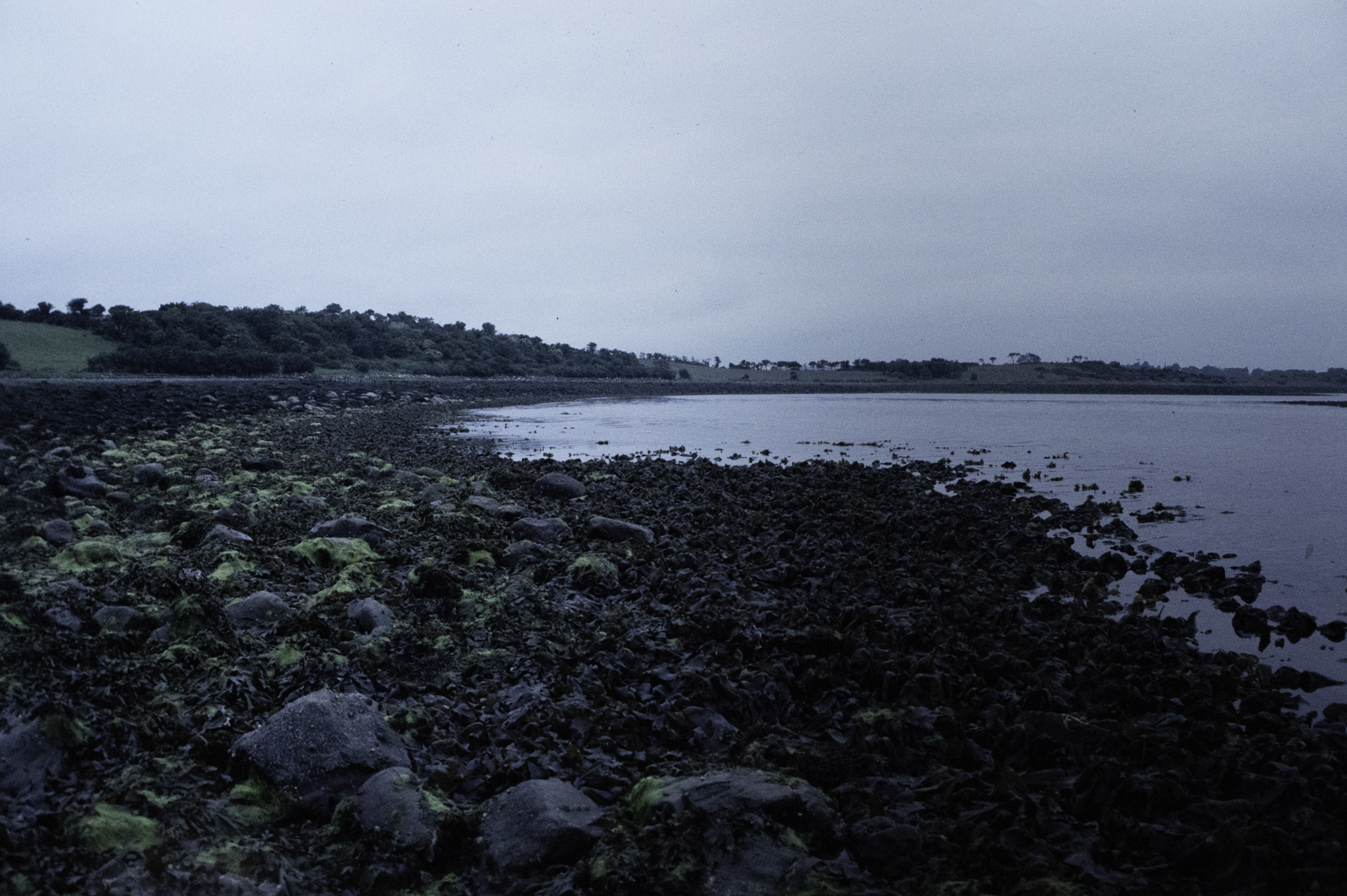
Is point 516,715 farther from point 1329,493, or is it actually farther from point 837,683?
point 1329,493

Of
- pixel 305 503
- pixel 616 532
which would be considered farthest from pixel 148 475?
pixel 616 532

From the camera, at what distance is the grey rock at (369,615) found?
21.6 ft

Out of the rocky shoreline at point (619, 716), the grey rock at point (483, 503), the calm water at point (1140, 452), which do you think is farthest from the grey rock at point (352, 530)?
the calm water at point (1140, 452)

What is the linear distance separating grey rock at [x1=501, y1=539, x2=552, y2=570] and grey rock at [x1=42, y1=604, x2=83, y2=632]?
3.94 m

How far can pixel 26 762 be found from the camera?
4047mm

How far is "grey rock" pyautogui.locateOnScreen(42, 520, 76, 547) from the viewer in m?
8.55

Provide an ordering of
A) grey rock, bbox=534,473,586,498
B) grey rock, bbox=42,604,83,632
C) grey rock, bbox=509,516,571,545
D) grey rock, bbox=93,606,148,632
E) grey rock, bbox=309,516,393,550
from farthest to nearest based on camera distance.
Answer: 1. grey rock, bbox=534,473,586,498
2. grey rock, bbox=509,516,571,545
3. grey rock, bbox=309,516,393,550
4. grey rock, bbox=93,606,148,632
5. grey rock, bbox=42,604,83,632

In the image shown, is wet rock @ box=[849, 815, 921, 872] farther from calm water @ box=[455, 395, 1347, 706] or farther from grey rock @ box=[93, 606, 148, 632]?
grey rock @ box=[93, 606, 148, 632]

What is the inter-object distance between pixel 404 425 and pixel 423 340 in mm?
84214

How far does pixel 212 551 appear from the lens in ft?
27.8

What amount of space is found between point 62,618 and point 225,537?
8.94ft

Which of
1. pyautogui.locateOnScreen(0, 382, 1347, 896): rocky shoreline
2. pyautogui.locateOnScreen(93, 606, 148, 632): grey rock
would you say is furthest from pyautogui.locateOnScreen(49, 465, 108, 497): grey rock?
pyautogui.locateOnScreen(93, 606, 148, 632): grey rock

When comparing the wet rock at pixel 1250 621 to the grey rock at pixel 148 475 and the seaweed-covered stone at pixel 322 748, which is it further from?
the grey rock at pixel 148 475

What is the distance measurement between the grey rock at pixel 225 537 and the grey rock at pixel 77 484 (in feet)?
12.6
